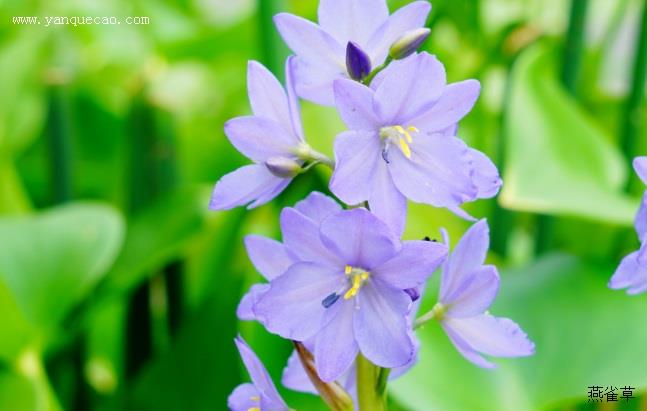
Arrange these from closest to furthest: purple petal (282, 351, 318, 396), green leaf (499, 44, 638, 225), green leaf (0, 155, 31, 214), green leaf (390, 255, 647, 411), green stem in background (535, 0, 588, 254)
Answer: purple petal (282, 351, 318, 396), green leaf (390, 255, 647, 411), green leaf (499, 44, 638, 225), green stem in background (535, 0, 588, 254), green leaf (0, 155, 31, 214)

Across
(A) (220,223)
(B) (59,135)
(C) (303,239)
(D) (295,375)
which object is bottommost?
(A) (220,223)

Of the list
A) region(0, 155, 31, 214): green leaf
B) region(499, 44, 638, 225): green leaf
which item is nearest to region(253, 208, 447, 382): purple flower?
region(499, 44, 638, 225): green leaf

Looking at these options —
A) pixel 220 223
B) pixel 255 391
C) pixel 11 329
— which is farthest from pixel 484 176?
pixel 220 223

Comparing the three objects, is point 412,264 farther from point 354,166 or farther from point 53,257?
point 53,257

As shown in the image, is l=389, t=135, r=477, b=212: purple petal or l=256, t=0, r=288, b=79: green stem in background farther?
l=256, t=0, r=288, b=79: green stem in background

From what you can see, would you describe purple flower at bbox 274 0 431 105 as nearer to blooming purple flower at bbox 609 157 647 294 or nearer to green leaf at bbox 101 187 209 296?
blooming purple flower at bbox 609 157 647 294

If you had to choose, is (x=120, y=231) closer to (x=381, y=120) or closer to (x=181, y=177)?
(x=181, y=177)
